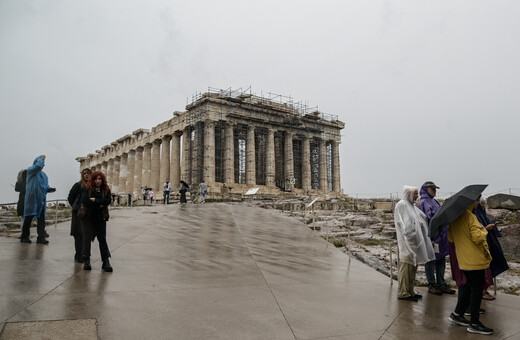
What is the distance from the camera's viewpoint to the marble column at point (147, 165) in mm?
49625

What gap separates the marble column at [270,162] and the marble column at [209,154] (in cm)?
661

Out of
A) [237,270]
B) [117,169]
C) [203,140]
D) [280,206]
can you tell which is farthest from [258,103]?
[237,270]

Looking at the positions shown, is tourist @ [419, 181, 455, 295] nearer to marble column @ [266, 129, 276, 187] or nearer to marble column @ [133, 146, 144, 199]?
marble column @ [266, 129, 276, 187]

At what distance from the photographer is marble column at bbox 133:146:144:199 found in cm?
5097

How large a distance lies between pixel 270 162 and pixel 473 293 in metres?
39.3

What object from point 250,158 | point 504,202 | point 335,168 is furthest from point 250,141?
point 504,202

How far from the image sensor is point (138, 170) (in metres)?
52.3

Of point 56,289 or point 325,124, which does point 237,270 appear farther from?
point 325,124

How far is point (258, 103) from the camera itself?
4531 cm

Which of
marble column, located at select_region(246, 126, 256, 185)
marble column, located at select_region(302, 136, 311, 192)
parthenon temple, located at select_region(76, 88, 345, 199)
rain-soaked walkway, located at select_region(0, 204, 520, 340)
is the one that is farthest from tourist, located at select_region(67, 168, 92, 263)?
marble column, located at select_region(302, 136, 311, 192)

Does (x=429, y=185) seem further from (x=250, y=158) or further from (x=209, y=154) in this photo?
(x=250, y=158)

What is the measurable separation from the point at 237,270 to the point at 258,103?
3843cm

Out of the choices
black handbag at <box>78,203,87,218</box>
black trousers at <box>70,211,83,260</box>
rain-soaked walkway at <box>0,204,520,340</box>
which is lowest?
rain-soaked walkway at <box>0,204,520,340</box>

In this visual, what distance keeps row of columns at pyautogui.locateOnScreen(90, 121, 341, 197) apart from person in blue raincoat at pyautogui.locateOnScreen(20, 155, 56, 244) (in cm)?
2960
